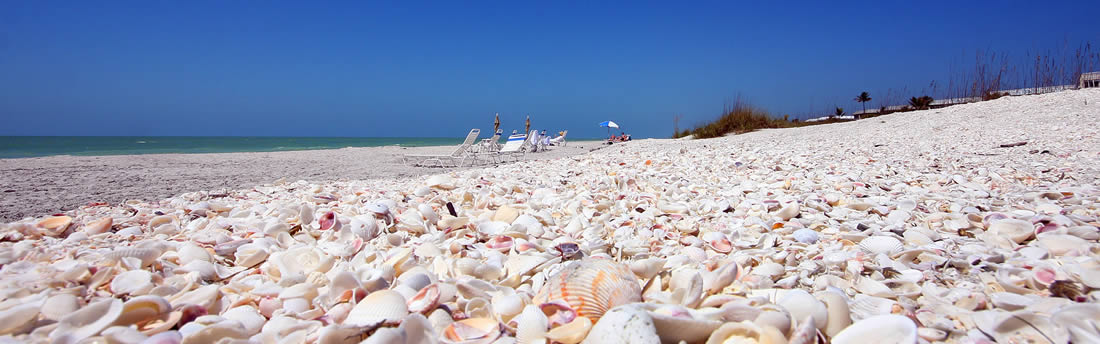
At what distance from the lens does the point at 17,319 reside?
1.33 meters

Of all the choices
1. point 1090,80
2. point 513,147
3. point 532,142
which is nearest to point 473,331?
point 513,147

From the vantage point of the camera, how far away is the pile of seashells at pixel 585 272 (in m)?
1.24

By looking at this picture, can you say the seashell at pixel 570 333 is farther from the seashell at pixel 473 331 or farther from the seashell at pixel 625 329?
the seashell at pixel 473 331

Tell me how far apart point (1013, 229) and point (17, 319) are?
347cm

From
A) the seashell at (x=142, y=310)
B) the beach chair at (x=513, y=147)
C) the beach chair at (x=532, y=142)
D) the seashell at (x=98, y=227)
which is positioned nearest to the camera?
the seashell at (x=142, y=310)

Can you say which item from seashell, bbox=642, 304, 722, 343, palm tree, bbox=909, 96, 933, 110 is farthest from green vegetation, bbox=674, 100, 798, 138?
seashell, bbox=642, 304, 722, 343

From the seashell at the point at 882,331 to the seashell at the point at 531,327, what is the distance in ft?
2.37

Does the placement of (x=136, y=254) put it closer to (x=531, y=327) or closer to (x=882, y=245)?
(x=531, y=327)

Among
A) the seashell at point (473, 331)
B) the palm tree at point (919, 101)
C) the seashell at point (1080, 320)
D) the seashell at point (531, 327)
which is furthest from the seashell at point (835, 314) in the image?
the palm tree at point (919, 101)

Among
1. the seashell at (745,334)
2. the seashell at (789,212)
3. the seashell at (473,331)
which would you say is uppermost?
the seashell at (789,212)

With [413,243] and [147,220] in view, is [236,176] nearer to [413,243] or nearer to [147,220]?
[147,220]

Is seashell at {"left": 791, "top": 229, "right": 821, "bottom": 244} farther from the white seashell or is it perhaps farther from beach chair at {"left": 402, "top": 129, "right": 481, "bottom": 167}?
beach chair at {"left": 402, "top": 129, "right": 481, "bottom": 167}

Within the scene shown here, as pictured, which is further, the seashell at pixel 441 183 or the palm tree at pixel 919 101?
the palm tree at pixel 919 101

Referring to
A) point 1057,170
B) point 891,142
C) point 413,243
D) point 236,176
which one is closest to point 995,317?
point 413,243
